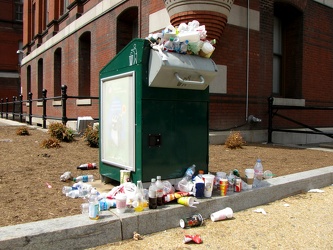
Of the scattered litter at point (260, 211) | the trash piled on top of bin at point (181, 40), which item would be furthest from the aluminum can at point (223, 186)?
the trash piled on top of bin at point (181, 40)

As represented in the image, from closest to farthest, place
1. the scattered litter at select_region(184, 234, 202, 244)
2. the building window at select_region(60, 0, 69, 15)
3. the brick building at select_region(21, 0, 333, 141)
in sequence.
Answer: the scattered litter at select_region(184, 234, 202, 244), the brick building at select_region(21, 0, 333, 141), the building window at select_region(60, 0, 69, 15)

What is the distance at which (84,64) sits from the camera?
49.1 feet

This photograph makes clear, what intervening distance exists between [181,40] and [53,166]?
10.8 feet

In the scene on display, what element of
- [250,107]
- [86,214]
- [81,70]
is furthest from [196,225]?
[81,70]

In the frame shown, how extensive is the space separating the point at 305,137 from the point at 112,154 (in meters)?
8.91

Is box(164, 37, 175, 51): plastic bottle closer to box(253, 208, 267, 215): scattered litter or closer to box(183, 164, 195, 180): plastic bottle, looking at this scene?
box(183, 164, 195, 180): plastic bottle

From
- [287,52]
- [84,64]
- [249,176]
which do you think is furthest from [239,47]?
[84,64]

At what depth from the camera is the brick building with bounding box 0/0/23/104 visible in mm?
34969

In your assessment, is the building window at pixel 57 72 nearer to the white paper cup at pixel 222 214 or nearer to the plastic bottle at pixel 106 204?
the plastic bottle at pixel 106 204

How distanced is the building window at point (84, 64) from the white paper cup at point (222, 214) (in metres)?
12.0

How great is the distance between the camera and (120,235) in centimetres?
314

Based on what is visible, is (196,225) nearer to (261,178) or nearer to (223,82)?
(261,178)

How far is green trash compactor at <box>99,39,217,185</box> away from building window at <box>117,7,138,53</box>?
25.6 feet

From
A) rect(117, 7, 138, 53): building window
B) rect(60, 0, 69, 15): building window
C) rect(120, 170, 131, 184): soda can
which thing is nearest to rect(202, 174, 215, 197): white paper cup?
rect(120, 170, 131, 184): soda can
